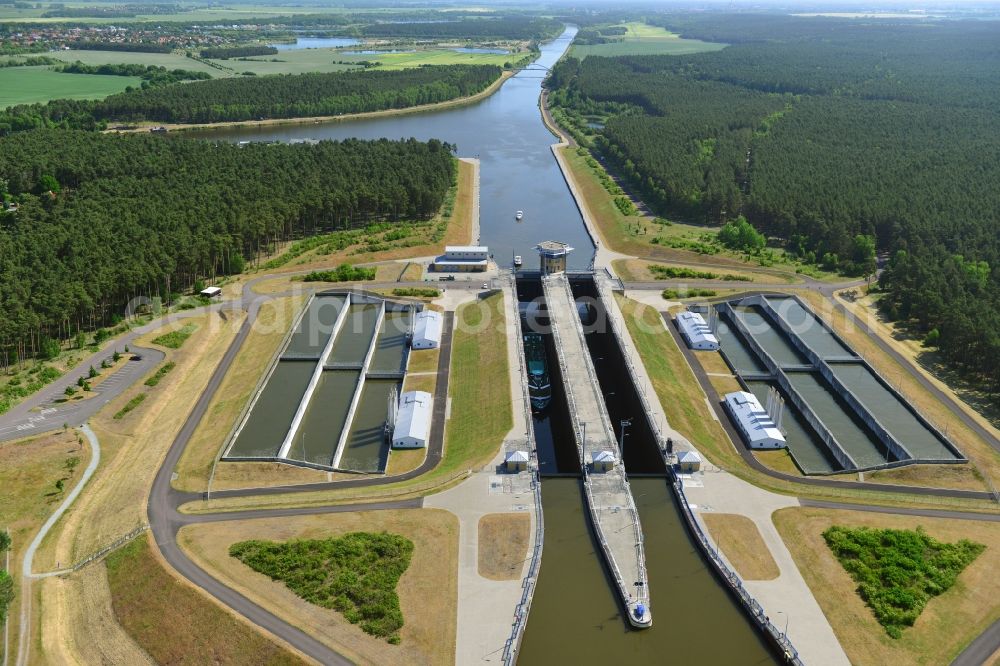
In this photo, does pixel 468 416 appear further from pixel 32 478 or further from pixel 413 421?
pixel 32 478

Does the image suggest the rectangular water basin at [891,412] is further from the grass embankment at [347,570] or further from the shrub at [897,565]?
the grass embankment at [347,570]

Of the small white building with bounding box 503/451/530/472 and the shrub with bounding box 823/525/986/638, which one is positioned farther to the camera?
the small white building with bounding box 503/451/530/472

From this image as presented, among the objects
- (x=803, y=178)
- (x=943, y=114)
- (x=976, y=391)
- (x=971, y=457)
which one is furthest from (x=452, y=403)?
(x=943, y=114)

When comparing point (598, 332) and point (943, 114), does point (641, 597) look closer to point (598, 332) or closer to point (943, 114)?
point (598, 332)

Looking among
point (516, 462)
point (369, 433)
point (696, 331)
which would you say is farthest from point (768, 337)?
point (369, 433)

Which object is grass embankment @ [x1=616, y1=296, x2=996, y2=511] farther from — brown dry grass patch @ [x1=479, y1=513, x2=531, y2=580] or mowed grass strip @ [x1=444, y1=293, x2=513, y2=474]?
brown dry grass patch @ [x1=479, y1=513, x2=531, y2=580]

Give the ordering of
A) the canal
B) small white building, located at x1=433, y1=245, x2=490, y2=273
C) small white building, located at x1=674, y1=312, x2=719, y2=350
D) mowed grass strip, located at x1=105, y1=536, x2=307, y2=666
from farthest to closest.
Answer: small white building, located at x1=433, y1=245, x2=490, y2=273 < small white building, located at x1=674, y1=312, x2=719, y2=350 < the canal < mowed grass strip, located at x1=105, y1=536, x2=307, y2=666

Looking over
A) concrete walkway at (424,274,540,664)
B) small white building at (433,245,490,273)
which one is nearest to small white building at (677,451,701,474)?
concrete walkway at (424,274,540,664)
